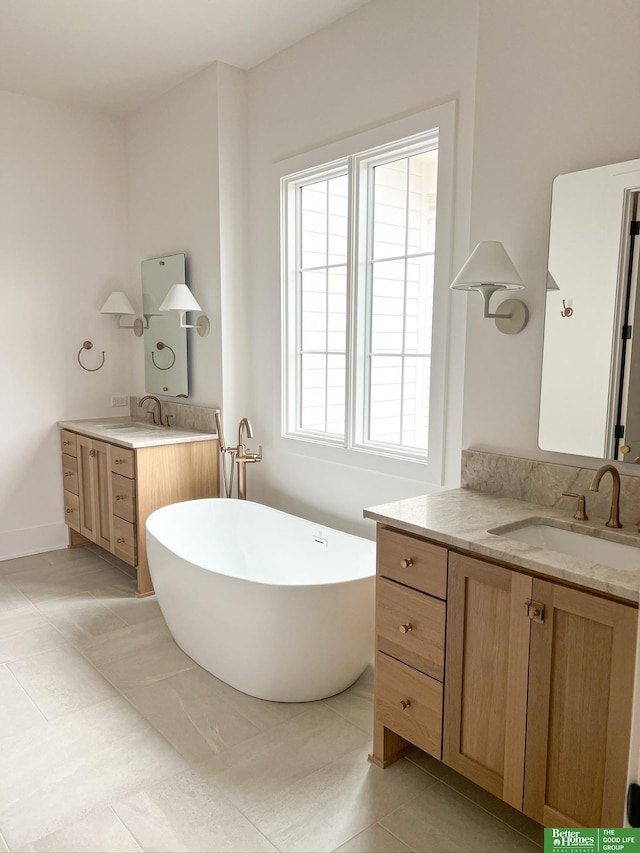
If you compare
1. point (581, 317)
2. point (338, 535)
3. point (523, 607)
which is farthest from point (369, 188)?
point (523, 607)

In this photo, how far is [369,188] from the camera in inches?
119

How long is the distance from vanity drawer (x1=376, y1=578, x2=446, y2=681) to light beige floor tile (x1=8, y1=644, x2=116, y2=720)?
48.1 inches

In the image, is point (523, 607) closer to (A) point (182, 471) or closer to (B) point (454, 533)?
(B) point (454, 533)

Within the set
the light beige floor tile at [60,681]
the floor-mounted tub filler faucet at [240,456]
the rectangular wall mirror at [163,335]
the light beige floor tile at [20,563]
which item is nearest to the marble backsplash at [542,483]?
the floor-mounted tub filler faucet at [240,456]

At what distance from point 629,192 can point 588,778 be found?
159 cm

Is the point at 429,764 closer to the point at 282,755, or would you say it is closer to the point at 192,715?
the point at 282,755

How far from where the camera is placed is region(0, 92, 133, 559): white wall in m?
3.99

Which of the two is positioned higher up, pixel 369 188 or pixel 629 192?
pixel 369 188

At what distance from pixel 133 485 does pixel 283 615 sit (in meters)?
1.48

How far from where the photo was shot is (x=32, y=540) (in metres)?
4.18

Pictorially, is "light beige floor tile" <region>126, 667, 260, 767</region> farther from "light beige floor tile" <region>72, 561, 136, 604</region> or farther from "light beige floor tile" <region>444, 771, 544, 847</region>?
"light beige floor tile" <region>72, 561, 136, 604</region>

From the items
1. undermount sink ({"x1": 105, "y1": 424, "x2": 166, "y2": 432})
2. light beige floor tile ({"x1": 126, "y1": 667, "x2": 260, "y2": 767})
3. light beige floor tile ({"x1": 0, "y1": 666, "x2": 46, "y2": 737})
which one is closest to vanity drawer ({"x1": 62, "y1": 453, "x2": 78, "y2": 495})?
undermount sink ({"x1": 105, "y1": 424, "x2": 166, "y2": 432})

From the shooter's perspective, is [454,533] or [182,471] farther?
[182,471]

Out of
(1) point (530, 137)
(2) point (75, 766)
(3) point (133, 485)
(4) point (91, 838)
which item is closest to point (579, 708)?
(4) point (91, 838)
